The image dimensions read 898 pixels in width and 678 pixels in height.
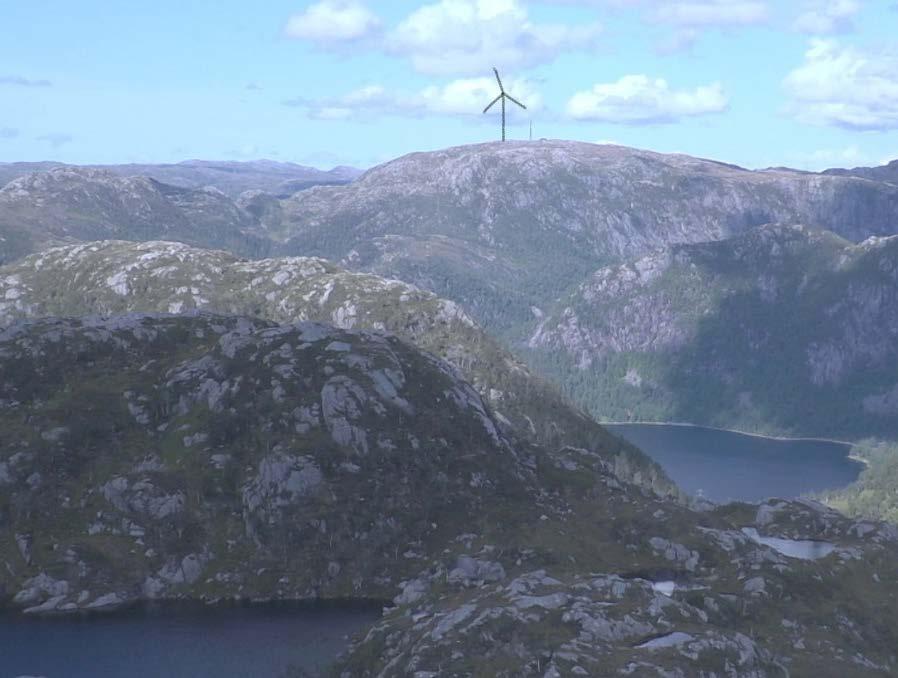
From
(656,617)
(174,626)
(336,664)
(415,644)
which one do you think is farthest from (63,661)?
(656,617)

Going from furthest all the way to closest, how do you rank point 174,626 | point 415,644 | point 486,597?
point 174,626, point 486,597, point 415,644

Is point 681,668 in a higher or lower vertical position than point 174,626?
higher

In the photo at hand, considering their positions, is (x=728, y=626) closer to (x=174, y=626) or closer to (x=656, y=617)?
(x=656, y=617)

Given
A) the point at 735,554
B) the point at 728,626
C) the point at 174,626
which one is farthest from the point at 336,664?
the point at 735,554

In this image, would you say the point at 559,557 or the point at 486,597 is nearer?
the point at 486,597

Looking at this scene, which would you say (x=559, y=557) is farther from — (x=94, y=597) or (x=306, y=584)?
(x=94, y=597)

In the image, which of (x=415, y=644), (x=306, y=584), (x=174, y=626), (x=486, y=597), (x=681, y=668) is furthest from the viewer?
(x=306, y=584)
